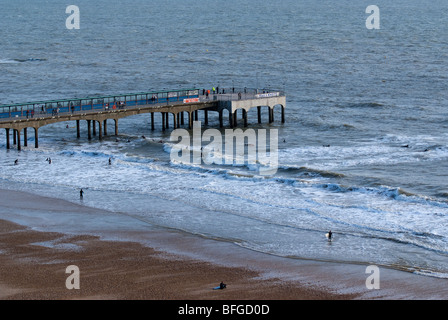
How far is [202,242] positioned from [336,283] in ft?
29.4

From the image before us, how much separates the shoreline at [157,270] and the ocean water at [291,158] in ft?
5.10

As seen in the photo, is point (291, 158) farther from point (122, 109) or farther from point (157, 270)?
point (157, 270)

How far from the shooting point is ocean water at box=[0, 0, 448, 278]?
43.8 metres

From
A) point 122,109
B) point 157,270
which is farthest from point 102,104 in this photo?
point 157,270

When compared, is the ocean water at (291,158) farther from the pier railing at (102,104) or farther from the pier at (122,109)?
the pier railing at (102,104)

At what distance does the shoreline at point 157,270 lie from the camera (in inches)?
1359

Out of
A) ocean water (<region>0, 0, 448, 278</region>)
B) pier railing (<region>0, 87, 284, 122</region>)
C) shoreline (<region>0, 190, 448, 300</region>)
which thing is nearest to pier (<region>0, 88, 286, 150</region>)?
pier railing (<region>0, 87, 284, 122</region>)

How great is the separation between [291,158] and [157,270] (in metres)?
A: 27.9

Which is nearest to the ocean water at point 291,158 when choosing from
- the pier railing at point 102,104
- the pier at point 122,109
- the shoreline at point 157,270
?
the shoreline at point 157,270

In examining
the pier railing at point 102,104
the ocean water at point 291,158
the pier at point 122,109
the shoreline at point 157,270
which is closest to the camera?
the shoreline at point 157,270

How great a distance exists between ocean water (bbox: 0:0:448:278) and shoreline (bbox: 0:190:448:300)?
1556mm

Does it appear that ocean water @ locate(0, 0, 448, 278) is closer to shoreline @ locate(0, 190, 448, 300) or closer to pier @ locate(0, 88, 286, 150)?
shoreline @ locate(0, 190, 448, 300)

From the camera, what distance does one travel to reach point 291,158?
63.2m

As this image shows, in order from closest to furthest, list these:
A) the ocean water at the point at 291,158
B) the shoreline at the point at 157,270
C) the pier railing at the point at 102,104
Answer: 1. the shoreline at the point at 157,270
2. the ocean water at the point at 291,158
3. the pier railing at the point at 102,104
